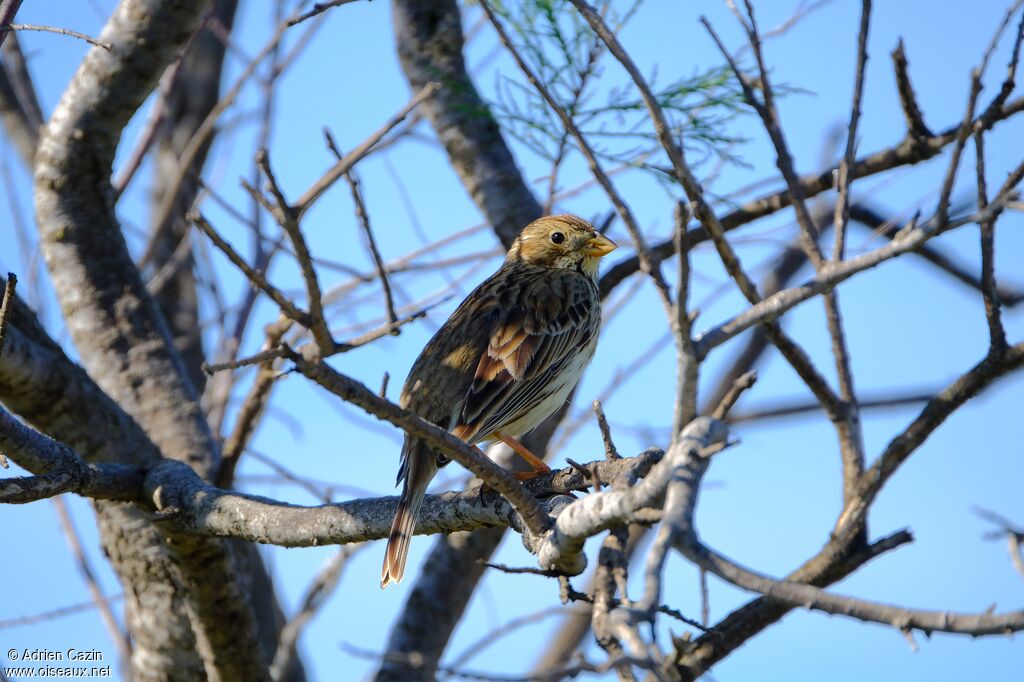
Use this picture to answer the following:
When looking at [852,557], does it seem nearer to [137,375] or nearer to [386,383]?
[386,383]

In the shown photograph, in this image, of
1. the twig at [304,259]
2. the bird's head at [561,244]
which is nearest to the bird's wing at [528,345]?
the bird's head at [561,244]

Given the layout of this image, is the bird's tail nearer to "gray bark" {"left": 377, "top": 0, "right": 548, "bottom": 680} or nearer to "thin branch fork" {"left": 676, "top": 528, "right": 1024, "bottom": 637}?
"gray bark" {"left": 377, "top": 0, "right": 548, "bottom": 680}

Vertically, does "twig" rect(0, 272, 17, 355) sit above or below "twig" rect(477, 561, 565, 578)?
above

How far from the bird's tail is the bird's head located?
6.88 ft

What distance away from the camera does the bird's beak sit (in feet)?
20.8

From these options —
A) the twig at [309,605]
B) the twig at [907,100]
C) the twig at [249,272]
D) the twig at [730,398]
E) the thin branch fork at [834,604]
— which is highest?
the twig at [907,100]

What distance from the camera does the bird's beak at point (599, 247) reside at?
6344mm

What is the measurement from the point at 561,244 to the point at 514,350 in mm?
1102

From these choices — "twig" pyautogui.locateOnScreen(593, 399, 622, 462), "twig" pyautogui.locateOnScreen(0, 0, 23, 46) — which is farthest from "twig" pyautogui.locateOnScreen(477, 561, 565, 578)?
"twig" pyautogui.locateOnScreen(0, 0, 23, 46)

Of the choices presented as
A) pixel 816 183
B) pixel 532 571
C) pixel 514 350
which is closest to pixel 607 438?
pixel 532 571

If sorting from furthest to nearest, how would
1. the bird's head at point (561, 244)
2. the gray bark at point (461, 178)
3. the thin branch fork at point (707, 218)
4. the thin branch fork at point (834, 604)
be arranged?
the bird's head at point (561, 244) → the gray bark at point (461, 178) → the thin branch fork at point (707, 218) → the thin branch fork at point (834, 604)

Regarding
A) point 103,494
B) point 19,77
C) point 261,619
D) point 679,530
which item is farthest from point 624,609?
point 19,77

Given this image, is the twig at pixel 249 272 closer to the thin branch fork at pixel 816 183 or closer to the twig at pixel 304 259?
the twig at pixel 304 259

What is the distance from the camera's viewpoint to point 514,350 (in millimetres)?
5363
